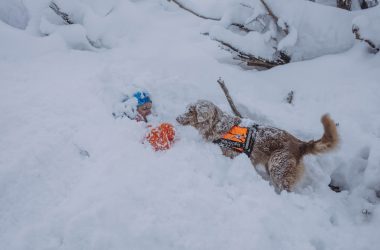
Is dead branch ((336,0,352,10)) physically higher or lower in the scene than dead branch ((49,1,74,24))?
higher

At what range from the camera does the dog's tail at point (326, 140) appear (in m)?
3.49

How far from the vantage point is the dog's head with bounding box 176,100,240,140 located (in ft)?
14.7

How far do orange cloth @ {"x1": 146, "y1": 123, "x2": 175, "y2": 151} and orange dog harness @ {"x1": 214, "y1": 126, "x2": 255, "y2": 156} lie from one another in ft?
2.44

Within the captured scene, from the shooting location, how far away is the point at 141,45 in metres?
6.30

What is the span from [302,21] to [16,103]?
4728 millimetres

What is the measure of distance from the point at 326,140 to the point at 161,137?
2110mm

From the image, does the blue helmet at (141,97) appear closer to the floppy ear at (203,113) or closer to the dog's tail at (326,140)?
the floppy ear at (203,113)

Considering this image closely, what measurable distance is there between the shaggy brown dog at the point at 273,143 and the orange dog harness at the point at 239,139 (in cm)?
5

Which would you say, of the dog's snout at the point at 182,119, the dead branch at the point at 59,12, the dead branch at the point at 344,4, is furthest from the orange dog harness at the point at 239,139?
the dead branch at the point at 59,12

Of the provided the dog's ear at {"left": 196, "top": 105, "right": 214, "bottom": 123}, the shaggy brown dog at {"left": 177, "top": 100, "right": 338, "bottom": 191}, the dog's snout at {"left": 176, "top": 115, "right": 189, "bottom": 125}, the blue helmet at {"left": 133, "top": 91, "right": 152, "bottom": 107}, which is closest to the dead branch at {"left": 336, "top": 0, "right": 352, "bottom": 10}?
the shaggy brown dog at {"left": 177, "top": 100, "right": 338, "bottom": 191}

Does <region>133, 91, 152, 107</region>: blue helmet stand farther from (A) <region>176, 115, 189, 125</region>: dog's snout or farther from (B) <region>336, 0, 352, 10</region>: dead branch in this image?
(B) <region>336, 0, 352, 10</region>: dead branch

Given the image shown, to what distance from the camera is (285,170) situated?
12.6 ft

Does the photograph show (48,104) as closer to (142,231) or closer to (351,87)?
(142,231)

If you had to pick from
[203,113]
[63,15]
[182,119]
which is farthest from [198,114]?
[63,15]
